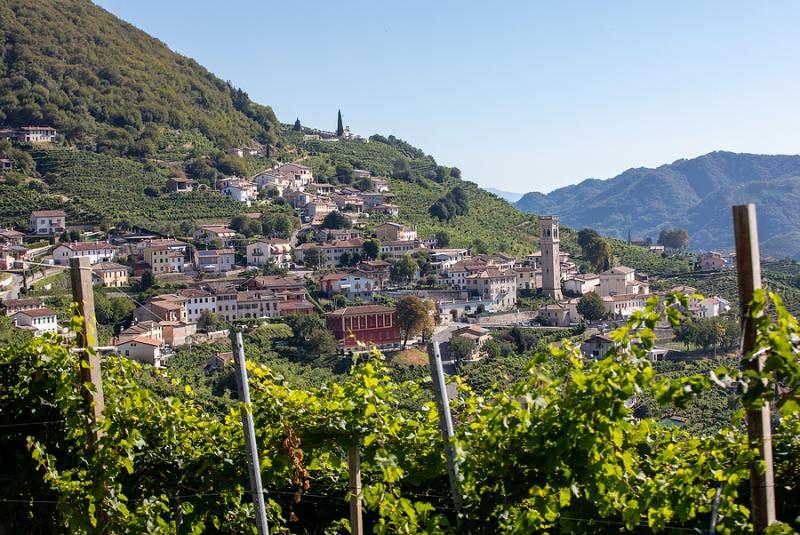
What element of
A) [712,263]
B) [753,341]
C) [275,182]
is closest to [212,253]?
[275,182]

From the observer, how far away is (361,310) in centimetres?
3606

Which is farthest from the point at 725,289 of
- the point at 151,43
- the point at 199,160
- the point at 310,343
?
the point at 151,43

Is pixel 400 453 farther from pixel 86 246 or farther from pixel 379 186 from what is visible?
pixel 379 186

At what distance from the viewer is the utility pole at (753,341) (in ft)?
8.93

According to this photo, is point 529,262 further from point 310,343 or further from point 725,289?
point 310,343

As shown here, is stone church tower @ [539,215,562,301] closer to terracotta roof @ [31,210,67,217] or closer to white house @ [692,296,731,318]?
white house @ [692,296,731,318]

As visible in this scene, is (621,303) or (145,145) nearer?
(621,303)

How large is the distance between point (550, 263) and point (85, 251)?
74.4 ft

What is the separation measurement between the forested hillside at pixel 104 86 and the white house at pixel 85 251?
2021cm

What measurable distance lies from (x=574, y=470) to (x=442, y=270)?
4498 cm

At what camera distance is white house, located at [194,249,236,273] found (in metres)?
44.9

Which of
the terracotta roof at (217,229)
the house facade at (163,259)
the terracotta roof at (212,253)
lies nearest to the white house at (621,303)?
the terracotta roof at (212,253)

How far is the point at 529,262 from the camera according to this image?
50781 millimetres

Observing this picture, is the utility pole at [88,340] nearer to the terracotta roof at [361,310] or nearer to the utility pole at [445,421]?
the utility pole at [445,421]
